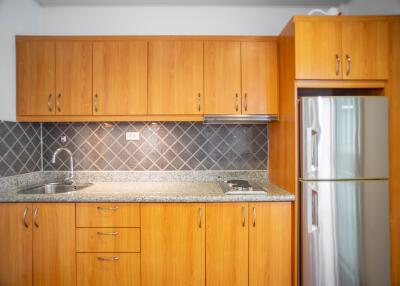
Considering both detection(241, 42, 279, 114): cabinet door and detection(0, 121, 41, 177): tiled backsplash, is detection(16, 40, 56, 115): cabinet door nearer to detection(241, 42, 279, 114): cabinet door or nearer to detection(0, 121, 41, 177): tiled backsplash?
detection(0, 121, 41, 177): tiled backsplash

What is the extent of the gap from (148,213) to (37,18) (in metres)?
2.27

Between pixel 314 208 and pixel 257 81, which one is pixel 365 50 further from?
pixel 314 208

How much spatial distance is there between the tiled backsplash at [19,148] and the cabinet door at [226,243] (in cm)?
175

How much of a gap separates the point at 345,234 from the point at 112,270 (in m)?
1.76

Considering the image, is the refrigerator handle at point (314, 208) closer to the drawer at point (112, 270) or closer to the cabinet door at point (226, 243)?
the cabinet door at point (226, 243)

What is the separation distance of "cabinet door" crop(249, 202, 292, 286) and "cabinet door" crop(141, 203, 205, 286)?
0.41 m

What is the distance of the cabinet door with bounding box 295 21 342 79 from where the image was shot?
1.75m

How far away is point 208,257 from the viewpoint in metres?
1.76

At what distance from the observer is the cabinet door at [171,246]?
1.76 meters

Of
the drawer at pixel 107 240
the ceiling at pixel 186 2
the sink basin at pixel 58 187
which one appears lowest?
the drawer at pixel 107 240

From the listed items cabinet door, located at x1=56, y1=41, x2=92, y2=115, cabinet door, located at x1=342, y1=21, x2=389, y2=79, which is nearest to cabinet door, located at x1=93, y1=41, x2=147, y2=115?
cabinet door, located at x1=56, y1=41, x2=92, y2=115

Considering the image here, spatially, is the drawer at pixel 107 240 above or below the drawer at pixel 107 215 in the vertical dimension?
below

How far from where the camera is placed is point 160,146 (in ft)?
7.78

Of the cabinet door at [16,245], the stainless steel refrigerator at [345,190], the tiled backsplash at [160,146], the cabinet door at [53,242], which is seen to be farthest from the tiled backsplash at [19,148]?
the stainless steel refrigerator at [345,190]
